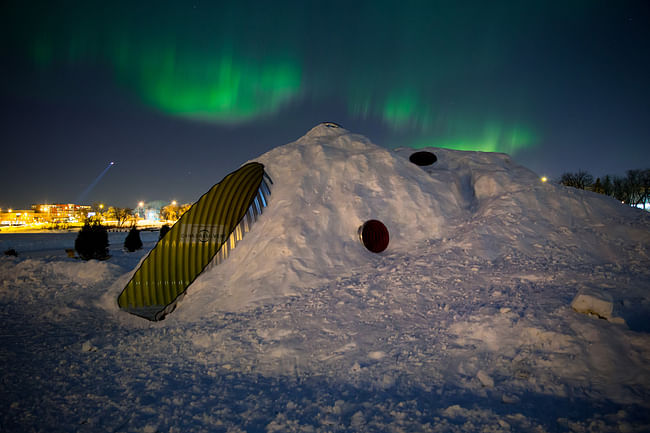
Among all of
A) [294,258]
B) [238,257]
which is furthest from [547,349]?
[238,257]

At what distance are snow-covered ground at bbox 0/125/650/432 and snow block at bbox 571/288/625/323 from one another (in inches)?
0.8

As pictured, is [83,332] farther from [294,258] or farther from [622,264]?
[622,264]

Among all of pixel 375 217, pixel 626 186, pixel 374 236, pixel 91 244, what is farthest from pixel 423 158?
pixel 626 186

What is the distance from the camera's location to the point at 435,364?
4715mm

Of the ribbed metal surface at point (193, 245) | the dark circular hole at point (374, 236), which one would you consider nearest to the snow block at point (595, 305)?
the dark circular hole at point (374, 236)

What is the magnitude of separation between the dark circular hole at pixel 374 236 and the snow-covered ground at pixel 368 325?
0.28 m

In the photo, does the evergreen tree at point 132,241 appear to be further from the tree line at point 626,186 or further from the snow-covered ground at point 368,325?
the tree line at point 626,186

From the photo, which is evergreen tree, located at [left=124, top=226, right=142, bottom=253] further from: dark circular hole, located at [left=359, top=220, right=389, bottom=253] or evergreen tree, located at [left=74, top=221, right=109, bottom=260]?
dark circular hole, located at [left=359, top=220, right=389, bottom=253]

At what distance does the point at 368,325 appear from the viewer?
19.7 ft

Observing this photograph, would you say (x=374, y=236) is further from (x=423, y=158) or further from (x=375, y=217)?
(x=423, y=158)

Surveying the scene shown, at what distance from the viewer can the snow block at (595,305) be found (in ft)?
15.8

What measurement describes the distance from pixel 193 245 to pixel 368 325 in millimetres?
6795

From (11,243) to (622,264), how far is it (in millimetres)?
36155

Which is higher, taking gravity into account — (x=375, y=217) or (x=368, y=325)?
(x=375, y=217)
